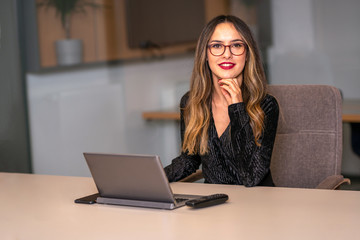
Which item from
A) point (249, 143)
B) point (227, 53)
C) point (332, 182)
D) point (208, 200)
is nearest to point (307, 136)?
point (332, 182)

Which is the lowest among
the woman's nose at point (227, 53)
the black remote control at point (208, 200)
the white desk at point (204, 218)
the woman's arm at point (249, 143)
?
the white desk at point (204, 218)

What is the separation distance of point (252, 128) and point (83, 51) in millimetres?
2237

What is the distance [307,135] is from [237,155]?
1.54ft

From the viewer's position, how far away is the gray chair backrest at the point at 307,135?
2607 millimetres

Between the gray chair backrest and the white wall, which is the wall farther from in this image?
the gray chair backrest

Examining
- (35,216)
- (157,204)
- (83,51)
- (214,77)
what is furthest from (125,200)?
(83,51)

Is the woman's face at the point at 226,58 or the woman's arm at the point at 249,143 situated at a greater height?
the woman's face at the point at 226,58

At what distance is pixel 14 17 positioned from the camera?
13.4 feet

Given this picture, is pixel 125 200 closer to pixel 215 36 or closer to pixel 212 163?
pixel 212 163

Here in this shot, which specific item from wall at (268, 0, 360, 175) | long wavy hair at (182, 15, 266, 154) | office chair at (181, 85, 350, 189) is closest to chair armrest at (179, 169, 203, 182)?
office chair at (181, 85, 350, 189)

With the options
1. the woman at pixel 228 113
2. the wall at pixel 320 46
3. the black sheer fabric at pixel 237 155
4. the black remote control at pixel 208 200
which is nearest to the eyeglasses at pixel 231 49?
the woman at pixel 228 113

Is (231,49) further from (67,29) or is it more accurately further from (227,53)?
(67,29)

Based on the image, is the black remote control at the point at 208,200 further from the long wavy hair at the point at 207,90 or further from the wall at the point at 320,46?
the wall at the point at 320,46

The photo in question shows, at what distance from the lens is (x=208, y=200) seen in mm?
1916
